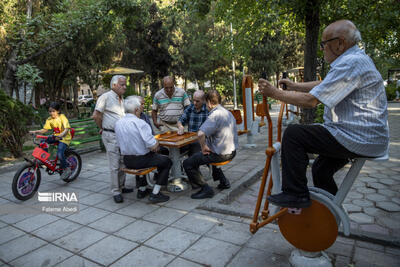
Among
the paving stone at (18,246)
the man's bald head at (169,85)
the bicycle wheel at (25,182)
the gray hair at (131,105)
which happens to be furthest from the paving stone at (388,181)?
the bicycle wheel at (25,182)

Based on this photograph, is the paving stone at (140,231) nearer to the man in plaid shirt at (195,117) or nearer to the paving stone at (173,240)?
the paving stone at (173,240)

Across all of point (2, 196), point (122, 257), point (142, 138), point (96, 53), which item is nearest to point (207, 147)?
point (142, 138)

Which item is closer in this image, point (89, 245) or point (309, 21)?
point (89, 245)

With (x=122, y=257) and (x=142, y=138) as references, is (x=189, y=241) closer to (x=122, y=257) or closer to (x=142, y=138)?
(x=122, y=257)

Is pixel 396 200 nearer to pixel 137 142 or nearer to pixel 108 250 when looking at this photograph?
pixel 137 142

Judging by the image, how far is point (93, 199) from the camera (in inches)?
178

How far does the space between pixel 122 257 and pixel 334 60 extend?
2.61 metres

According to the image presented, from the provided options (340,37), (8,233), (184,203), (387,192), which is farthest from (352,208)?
(8,233)

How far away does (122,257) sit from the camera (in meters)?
2.79

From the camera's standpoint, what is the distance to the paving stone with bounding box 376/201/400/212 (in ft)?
11.9

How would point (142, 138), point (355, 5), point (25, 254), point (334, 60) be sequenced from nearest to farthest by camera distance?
1. point (334, 60)
2. point (25, 254)
3. point (142, 138)
4. point (355, 5)

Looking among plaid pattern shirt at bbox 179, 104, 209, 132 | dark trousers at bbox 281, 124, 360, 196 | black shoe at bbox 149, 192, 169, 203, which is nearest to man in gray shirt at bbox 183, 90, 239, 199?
black shoe at bbox 149, 192, 169, 203

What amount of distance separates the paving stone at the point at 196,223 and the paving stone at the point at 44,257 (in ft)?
4.04

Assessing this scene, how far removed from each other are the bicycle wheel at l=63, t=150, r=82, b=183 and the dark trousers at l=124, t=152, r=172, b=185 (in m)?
1.89
